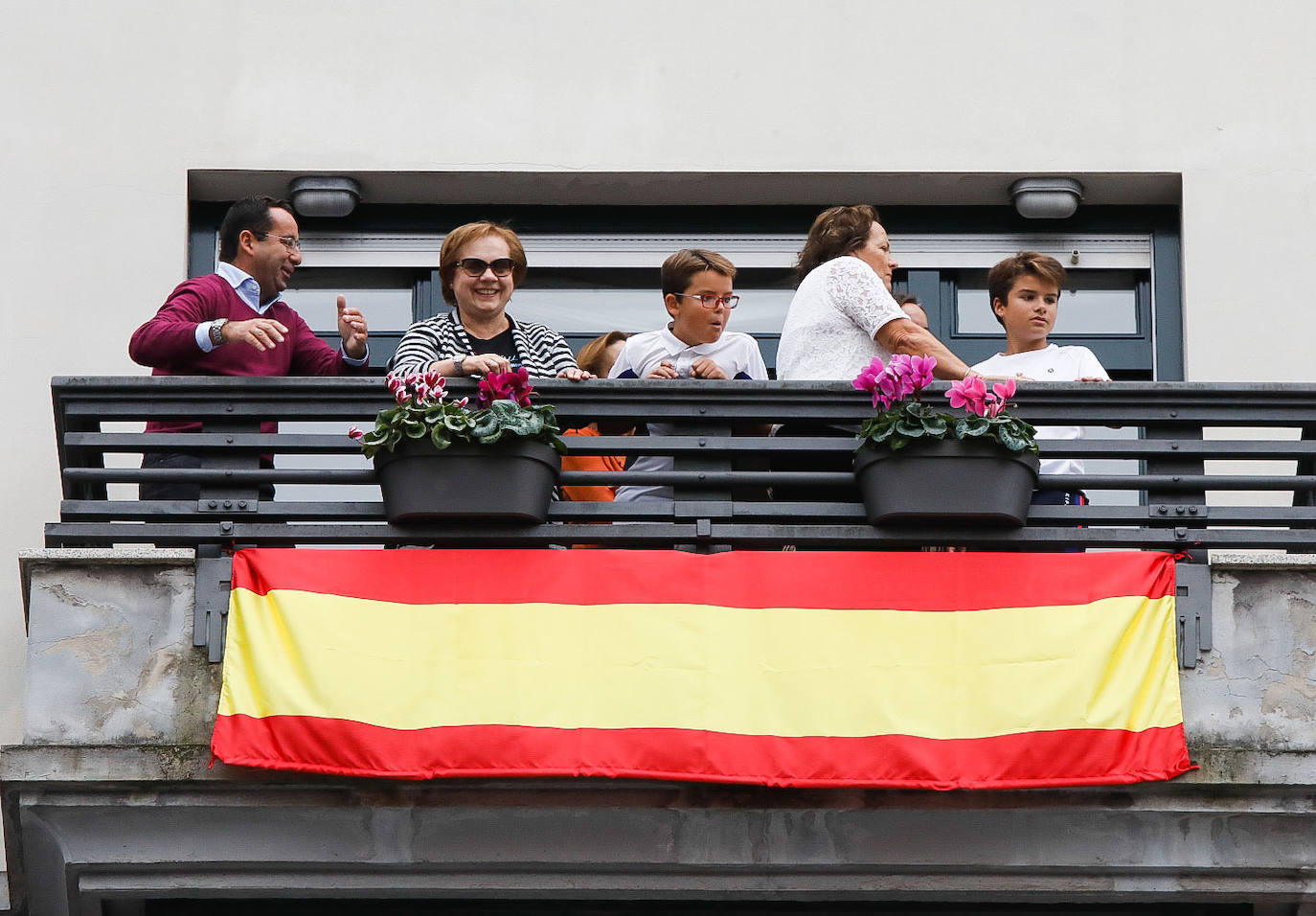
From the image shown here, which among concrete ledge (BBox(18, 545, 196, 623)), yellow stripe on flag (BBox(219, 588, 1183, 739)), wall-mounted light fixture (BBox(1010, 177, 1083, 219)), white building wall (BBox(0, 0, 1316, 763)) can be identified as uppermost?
white building wall (BBox(0, 0, 1316, 763))

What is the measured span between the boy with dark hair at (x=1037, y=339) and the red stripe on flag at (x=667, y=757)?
4.35ft

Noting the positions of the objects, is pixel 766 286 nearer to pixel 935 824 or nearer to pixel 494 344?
pixel 494 344

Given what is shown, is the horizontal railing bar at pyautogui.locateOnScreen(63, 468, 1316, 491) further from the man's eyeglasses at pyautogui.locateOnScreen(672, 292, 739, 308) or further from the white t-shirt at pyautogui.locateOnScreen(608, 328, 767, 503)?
the man's eyeglasses at pyautogui.locateOnScreen(672, 292, 739, 308)

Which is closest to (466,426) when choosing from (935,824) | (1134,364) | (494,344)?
(494,344)

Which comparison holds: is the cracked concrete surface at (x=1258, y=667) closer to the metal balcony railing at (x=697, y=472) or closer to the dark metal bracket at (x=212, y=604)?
the metal balcony railing at (x=697, y=472)

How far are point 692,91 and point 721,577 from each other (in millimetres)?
3499

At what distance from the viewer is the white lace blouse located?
30.5 feet

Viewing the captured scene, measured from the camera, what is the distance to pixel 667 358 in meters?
9.52

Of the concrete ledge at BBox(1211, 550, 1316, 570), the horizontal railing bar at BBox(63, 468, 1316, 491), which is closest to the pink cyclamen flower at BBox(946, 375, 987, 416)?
the horizontal railing bar at BBox(63, 468, 1316, 491)

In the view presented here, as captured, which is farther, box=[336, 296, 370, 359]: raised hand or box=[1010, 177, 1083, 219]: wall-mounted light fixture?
box=[1010, 177, 1083, 219]: wall-mounted light fixture

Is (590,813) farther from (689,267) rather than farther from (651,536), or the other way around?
(689,267)

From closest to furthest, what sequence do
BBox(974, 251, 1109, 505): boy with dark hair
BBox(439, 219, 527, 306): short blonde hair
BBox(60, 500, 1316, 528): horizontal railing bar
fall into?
BBox(60, 500, 1316, 528): horizontal railing bar
BBox(439, 219, 527, 306): short blonde hair
BBox(974, 251, 1109, 505): boy with dark hair

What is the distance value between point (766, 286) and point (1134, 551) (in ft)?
11.5

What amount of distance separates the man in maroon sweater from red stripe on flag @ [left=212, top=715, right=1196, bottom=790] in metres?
1.18
